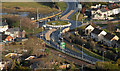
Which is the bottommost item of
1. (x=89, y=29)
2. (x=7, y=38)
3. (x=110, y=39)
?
(x=110, y=39)

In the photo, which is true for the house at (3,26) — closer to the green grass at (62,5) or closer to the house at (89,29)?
the house at (89,29)

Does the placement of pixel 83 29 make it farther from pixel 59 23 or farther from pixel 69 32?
pixel 59 23

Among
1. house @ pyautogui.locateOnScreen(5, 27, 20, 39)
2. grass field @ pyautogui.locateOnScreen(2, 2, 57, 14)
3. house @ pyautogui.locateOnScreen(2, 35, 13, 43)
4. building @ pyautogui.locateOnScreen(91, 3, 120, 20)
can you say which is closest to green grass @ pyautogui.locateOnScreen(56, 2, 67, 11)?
grass field @ pyautogui.locateOnScreen(2, 2, 57, 14)

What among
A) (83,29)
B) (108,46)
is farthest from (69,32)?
(108,46)

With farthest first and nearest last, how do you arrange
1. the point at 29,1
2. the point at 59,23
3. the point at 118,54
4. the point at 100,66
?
the point at 29,1 → the point at 59,23 → the point at 118,54 → the point at 100,66

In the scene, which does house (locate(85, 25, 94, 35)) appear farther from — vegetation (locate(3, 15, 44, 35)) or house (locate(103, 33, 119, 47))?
vegetation (locate(3, 15, 44, 35))

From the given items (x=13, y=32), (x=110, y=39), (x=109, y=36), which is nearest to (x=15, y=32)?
(x=13, y=32)

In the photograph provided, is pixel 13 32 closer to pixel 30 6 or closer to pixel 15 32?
pixel 15 32

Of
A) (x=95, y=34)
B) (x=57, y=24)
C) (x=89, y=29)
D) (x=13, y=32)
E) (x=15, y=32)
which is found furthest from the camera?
(x=57, y=24)

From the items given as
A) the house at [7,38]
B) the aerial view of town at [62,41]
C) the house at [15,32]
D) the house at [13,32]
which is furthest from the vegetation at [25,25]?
the house at [7,38]

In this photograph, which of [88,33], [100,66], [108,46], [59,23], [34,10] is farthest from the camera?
[34,10]
